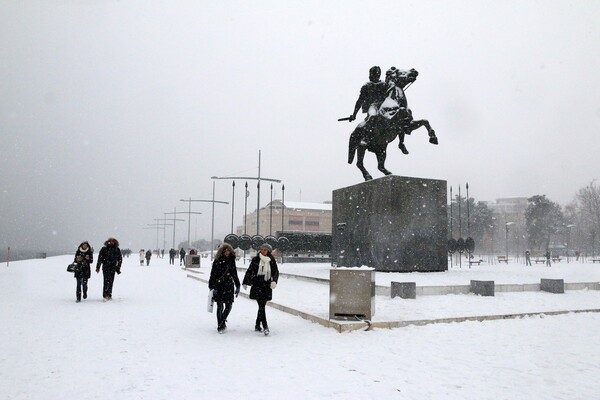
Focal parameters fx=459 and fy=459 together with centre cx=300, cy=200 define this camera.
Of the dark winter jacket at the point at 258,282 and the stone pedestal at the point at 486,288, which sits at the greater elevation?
the dark winter jacket at the point at 258,282

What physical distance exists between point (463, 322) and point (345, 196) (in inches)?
464

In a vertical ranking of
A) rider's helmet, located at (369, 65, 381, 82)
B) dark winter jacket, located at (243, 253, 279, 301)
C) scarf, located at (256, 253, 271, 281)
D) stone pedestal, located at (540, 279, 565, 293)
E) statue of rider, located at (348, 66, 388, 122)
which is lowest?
stone pedestal, located at (540, 279, 565, 293)

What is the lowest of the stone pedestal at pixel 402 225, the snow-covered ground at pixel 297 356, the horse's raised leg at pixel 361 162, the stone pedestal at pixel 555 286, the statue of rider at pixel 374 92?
the snow-covered ground at pixel 297 356

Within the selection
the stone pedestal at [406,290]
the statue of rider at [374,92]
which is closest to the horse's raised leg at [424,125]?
the statue of rider at [374,92]

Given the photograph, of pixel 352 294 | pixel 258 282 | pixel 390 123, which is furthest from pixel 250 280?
pixel 390 123

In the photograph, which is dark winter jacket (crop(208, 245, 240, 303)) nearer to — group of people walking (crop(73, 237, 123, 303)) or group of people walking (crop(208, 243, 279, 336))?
group of people walking (crop(208, 243, 279, 336))

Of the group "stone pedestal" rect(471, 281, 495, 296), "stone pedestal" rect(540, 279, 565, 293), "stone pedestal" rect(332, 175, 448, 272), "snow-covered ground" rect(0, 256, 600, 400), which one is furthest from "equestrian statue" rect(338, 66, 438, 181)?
→ "snow-covered ground" rect(0, 256, 600, 400)

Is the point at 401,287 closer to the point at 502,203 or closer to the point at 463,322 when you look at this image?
the point at 463,322

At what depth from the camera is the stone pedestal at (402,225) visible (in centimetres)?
1722

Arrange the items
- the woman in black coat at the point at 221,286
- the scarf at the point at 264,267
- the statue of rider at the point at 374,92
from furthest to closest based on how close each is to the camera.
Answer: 1. the statue of rider at the point at 374,92
2. the woman in black coat at the point at 221,286
3. the scarf at the point at 264,267

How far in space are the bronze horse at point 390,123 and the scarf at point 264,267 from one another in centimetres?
1142

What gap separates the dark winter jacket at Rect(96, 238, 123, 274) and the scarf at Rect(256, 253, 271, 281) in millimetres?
6421

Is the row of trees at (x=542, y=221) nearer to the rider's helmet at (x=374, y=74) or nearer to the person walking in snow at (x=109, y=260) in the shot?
the rider's helmet at (x=374, y=74)

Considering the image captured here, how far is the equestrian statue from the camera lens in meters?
18.7
